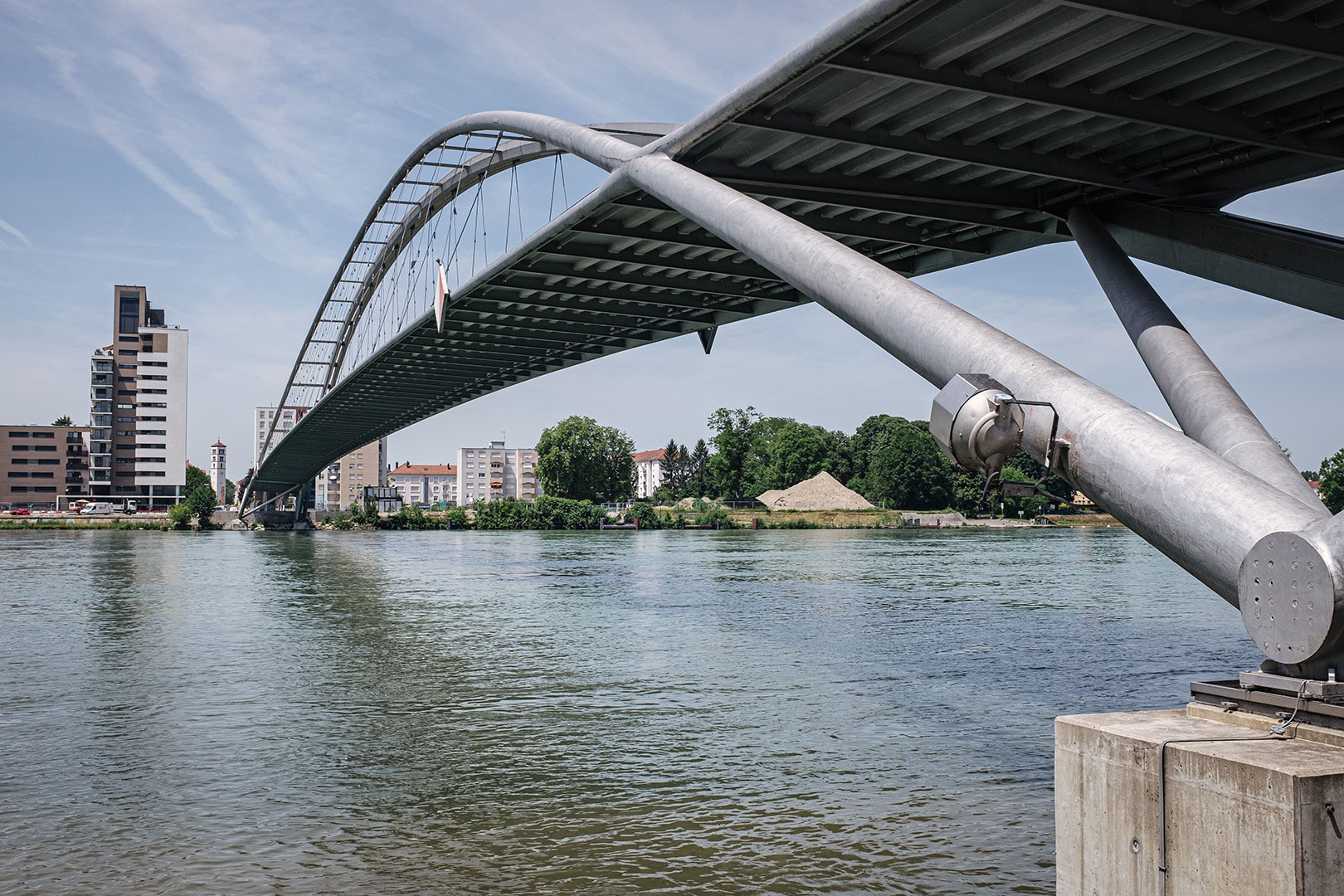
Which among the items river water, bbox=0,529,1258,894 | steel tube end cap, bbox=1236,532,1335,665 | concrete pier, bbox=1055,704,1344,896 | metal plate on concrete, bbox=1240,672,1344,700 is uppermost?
steel tube end cap, bbox=1236,532,1335,665

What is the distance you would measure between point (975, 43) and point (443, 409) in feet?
144

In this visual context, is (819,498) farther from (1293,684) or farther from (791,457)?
(1293,684)

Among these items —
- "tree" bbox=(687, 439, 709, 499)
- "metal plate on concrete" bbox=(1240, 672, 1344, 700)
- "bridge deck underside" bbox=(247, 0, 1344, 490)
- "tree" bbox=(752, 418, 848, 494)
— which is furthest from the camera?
"tree" bbox=(687, 439, 709, 499)

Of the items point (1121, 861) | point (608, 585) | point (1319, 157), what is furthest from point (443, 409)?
point (1121, 861)

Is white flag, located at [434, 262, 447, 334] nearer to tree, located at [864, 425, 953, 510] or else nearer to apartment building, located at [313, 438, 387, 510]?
tree, located at [864, 425, 953, 510]

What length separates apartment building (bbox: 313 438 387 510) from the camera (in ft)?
551

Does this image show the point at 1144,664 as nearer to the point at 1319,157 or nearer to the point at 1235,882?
the point at 1319,157

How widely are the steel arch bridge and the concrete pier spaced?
0.66 m

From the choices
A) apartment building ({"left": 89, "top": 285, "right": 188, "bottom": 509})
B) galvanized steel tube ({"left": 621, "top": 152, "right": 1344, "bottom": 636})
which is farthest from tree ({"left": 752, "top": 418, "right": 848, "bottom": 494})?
galvanized steel tube ({"left": 621, "top": 152, "right": 1344, "bottom": 636})

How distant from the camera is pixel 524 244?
17641 millimetres

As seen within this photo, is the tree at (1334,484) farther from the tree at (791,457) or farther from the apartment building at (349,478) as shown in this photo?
the apartment building at (349,478)

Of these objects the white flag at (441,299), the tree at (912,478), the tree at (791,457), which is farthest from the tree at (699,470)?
the white flag at (441,299)

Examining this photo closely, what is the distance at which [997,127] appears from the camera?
10617mm

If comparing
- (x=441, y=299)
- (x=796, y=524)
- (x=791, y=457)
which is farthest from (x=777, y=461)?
(x=441, y=299)
